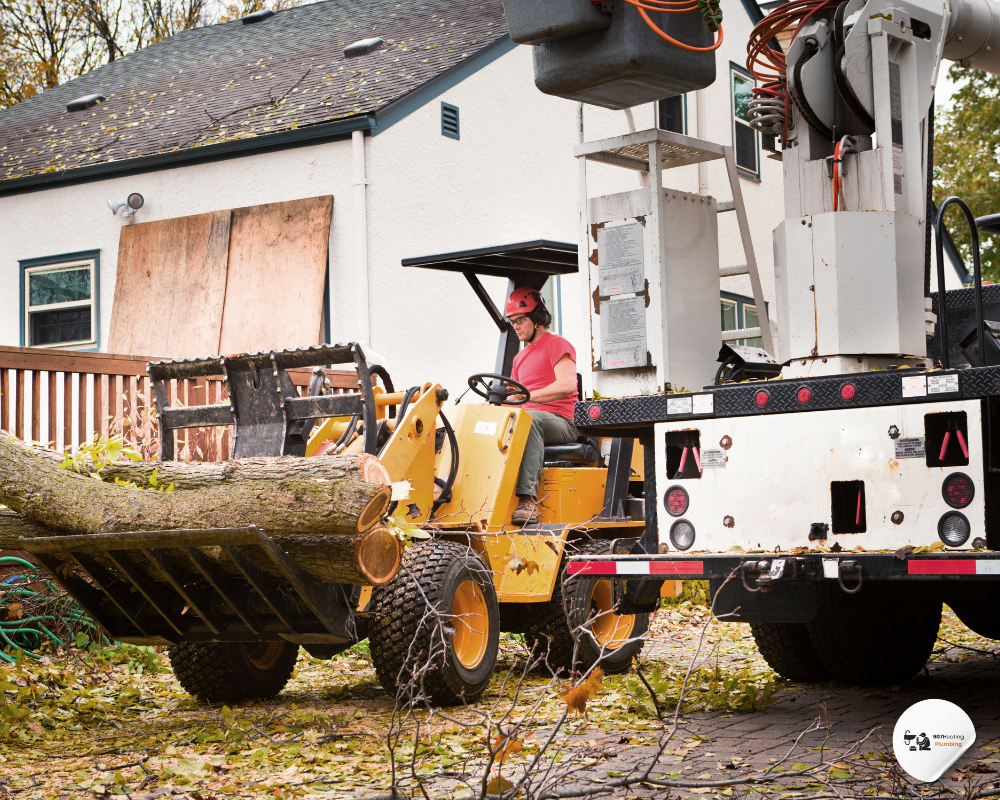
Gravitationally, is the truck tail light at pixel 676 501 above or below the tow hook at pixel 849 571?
above

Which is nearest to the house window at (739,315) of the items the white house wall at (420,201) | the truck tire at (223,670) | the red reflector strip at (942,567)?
the red reflector strip at (942,567)

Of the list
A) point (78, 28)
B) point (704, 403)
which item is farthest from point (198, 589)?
point (78, 28)

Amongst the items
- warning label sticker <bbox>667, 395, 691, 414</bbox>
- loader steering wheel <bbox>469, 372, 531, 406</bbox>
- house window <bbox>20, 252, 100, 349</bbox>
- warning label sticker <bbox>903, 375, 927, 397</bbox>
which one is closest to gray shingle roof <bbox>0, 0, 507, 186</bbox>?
house window <bbox>20, 252, 100, 349</bbox>

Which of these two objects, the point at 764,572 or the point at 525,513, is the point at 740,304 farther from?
the point at 764,572

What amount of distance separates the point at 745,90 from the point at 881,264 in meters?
13.9

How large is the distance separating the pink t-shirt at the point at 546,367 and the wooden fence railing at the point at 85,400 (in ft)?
8.34

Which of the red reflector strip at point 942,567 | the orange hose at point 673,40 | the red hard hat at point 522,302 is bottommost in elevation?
the red reflector strip at point 942,567

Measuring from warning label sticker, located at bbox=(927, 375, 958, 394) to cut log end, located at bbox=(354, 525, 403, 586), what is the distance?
2.32 m

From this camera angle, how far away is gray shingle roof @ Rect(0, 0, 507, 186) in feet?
45.8

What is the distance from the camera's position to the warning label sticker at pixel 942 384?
4.86 metres

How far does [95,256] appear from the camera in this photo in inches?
577

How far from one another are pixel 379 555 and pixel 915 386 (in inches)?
91.2

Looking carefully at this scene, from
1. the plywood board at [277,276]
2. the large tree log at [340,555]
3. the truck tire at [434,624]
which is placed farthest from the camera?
the plywood board at [277,276]

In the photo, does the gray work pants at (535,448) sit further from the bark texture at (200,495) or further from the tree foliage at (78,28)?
the tree foliage at (78,28)
